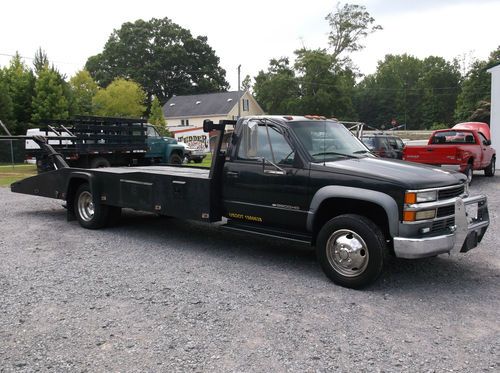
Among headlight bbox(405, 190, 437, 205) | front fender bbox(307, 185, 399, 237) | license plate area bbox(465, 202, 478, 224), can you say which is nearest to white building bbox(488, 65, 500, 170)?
license plate area bbox(465, 202, 478, 224)

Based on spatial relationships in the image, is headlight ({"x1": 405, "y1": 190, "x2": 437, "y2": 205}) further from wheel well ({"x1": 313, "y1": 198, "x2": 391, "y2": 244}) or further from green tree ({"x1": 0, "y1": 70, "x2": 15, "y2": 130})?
green tree ({"x1": 0, "y1": 70, "x2": 15, "y2": 130})

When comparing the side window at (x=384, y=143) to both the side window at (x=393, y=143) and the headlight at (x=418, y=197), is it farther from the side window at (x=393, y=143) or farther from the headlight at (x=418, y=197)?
the headlight at (x=418, y=197)

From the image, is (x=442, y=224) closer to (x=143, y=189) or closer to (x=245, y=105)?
(x=143, y=189)

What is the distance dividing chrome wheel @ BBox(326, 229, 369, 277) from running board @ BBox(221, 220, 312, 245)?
43 centimetres

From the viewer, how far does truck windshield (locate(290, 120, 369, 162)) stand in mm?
6043

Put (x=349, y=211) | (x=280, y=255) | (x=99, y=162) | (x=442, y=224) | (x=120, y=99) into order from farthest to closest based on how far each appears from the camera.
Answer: (x=120, y=99) < (x=99, y=162) < (x=280, y=255) < (x=349, y=211) < (x=442, y=224)

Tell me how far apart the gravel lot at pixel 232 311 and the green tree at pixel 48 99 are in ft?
93.3

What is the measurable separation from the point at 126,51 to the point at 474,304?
8368 cm

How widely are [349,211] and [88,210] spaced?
5268mm

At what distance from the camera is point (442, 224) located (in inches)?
209

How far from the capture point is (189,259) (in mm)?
6680

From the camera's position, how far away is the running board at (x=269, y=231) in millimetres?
5928

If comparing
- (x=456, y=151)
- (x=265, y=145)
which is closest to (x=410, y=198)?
(x=265, y=145)

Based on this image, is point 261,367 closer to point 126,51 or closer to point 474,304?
point 474,304
